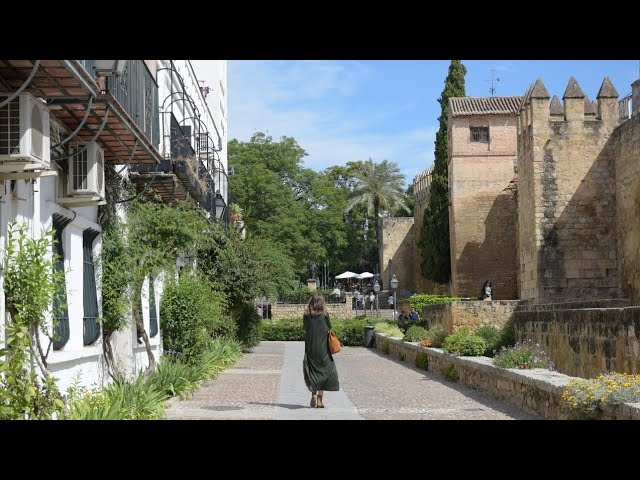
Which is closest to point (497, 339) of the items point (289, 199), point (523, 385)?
point (523, 385)

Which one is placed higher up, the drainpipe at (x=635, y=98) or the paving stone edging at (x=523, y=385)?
the drainpipe at (x=635, y=98)

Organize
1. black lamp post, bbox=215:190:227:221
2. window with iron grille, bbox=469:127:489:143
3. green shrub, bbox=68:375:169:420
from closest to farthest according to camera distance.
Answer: green shrub, bbox=68:375:169:420
black lamp post, bbox=215:190:227:221
window with iron grille, bbox=469:127:489:143

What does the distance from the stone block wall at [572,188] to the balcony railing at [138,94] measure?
695 inches

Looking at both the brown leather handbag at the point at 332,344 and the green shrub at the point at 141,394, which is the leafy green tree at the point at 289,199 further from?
the brown leather handbag at the point at 332,344

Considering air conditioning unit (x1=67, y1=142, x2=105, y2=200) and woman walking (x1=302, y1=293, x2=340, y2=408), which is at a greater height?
air conditioning unit (x1=67, y1=142, x2=105, y2=200)

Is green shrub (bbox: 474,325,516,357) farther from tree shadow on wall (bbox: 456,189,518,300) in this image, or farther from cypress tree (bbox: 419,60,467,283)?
cypress tree (bbox: 419,60,467,283)

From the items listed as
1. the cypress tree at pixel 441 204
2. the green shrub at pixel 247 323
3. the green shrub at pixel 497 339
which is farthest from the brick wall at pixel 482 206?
the green shrub at pixel 497 339

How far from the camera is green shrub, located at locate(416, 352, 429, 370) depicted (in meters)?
23.7

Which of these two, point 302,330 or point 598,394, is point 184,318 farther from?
point 302,330

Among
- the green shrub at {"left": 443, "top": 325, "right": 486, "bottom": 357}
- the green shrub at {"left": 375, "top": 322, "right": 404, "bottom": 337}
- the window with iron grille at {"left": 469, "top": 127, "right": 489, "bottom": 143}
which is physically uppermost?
the window with iron grille at {"left": 469, "top": 127, "right": 489, "bottom": 143}

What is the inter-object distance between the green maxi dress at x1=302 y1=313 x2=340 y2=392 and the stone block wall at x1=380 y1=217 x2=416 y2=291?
5842 cm

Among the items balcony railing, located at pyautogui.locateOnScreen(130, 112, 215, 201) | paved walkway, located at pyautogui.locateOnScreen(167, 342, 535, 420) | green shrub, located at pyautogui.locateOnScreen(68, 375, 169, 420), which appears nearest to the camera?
green shrub, located at pyautogui.locateOnScreen(68, 375, 169, 420)

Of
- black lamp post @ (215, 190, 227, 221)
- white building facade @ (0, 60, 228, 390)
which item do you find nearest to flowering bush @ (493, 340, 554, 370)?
white building facade @ (0, 60, 228, 390)

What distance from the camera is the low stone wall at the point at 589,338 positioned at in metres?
12.5
